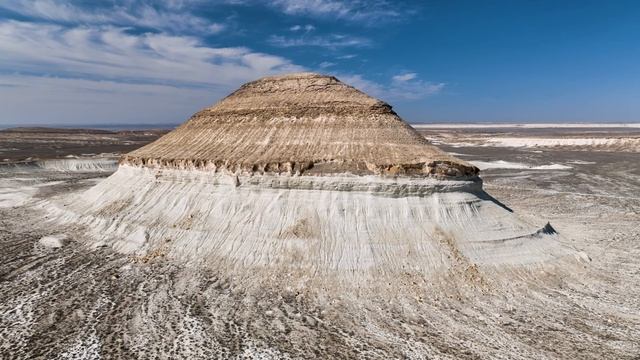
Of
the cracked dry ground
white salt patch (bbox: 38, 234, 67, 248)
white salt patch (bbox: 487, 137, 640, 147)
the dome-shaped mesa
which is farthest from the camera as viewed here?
white salt patch (bbox: 487, 137, 640, 147)

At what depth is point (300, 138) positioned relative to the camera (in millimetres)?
24078

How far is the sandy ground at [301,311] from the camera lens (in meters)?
13.0

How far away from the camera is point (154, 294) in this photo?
657 inches

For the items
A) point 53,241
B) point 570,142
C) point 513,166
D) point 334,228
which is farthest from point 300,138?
point 570,142

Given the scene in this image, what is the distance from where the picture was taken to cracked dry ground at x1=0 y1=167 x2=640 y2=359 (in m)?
13.0

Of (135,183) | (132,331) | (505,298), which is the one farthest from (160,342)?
(135,183)

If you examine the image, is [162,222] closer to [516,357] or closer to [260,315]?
[260,315]

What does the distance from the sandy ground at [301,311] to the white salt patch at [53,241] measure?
0.35 feet

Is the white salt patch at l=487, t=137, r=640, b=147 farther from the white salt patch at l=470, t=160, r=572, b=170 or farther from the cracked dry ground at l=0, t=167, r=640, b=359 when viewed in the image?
the cracked dry ground at l=0, t=167, r=640, b=359

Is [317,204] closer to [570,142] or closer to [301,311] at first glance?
[301,311]

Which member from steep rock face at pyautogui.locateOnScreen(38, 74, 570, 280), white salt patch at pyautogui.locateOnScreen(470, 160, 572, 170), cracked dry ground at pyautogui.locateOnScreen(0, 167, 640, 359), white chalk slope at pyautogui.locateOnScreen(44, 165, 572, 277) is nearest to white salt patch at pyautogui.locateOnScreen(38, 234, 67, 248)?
cracked dry ground at pyautogui.locateOnScreen(0, 167, 640, 359)

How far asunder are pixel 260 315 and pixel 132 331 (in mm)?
4218

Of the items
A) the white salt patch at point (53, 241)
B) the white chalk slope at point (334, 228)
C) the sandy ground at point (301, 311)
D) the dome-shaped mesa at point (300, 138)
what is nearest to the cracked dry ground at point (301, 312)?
the sandy ground at point (301, 311)

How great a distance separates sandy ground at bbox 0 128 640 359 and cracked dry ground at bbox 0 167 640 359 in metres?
0.06
